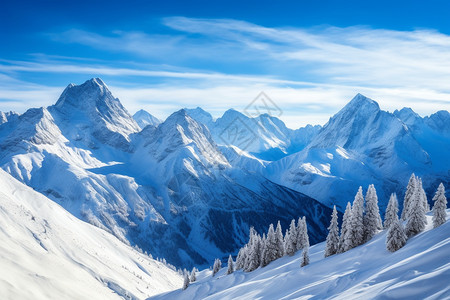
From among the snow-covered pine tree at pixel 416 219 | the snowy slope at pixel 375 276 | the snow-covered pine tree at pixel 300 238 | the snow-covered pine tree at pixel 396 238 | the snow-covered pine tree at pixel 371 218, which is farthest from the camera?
the snow-covered pine tree at pixel 300 238

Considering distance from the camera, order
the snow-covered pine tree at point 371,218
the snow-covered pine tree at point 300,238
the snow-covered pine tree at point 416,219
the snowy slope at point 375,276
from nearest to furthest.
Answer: the snowy slope at point 375,276 → the snow-covered pine tree at point 416,219 → the snow-covered pine tree at point 371,218 → the snow-covered pine tree at point 300,238

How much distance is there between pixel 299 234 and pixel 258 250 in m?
11.3

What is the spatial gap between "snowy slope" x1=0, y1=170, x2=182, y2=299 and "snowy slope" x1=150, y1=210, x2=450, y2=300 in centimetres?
4200

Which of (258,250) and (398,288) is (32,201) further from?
(398,288)

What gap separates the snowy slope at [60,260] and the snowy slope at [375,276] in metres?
42.0

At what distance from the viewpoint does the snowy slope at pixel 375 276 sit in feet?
80.0

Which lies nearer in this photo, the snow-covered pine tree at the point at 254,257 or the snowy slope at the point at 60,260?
the snowy slope at the point at 60,260

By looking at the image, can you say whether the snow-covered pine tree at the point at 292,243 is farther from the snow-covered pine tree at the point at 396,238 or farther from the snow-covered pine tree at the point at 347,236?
the snow-covered pine tree at the point at 396,238

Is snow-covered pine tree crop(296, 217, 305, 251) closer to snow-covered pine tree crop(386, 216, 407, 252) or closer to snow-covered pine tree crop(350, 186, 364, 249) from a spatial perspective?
snow-covered pine tree crop(350, 186, 364, 249)

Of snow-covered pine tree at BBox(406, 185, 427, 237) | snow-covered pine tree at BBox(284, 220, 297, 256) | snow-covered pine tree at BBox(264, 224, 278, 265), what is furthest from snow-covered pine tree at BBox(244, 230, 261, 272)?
snow-covered pine tree at BBox(406, 185, 427, 237)

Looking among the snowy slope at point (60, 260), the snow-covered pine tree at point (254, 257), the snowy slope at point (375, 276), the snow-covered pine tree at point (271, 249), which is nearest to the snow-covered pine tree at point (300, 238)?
the snow-covered pine tree at point (271, 249)

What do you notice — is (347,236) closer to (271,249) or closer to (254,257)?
(271,249)

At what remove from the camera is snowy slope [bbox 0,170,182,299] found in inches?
2970

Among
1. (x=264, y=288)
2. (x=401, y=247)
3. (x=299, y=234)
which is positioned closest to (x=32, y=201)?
(x=299, y=234)
